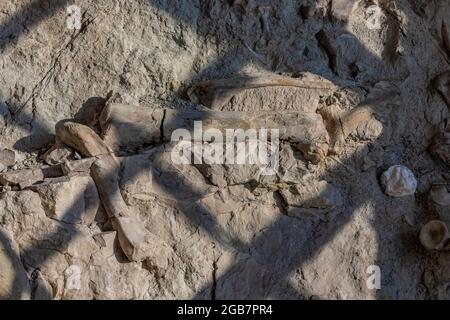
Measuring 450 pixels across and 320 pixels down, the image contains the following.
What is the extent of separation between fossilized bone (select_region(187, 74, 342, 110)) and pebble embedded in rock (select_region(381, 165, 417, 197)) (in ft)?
2.00

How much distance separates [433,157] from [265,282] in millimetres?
1322

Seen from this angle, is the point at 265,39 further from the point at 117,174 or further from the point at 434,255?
the point at 434,255

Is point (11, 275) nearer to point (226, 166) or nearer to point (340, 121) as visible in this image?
point (226, 166)

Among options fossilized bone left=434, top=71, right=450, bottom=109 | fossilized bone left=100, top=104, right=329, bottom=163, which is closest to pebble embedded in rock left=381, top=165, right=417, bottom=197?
fossilized bone left=100, top=104, right=329, bottom=163

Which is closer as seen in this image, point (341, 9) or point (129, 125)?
point (129, 125)

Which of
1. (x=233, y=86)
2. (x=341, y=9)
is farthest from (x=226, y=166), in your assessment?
(x=341, y=9)

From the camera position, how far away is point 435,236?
10.6 feet

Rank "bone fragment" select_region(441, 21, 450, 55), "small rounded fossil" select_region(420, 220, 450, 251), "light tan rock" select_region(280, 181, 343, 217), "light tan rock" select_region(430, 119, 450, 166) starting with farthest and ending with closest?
1. "bone fragment" select_region(441, 21, 450, 55)
2. "light tan rock" select_region(430, 119, 450, 166)
3. "light tan rock" select_region(280, 181, 343, 217)
4. "small rounded fossil" select_region(420, 220, 450, 251)

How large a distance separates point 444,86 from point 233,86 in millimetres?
1347

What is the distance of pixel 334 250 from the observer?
3281 mm

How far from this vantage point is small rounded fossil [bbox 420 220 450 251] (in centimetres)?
320

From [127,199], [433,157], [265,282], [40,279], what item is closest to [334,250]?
[265,282]

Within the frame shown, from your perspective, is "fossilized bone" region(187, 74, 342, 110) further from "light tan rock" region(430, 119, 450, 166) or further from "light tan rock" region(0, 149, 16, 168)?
"light tan rock" region(0, 149, 16, 168)

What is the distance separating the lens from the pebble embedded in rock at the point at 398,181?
3.42m
